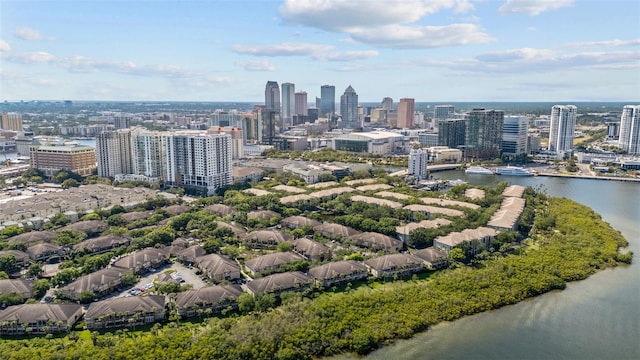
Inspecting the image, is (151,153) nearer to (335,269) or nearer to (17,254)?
(17,254)

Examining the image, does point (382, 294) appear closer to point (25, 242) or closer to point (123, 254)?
point (123, 254)

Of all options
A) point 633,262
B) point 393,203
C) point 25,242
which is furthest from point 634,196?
point 25,242

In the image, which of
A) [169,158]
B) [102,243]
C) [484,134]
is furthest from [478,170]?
[102,243]

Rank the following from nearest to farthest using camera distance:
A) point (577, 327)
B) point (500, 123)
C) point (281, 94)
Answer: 1. point (577, 327)
2. point (500, 123)
3. point (281, 94)

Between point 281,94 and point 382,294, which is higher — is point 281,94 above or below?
above

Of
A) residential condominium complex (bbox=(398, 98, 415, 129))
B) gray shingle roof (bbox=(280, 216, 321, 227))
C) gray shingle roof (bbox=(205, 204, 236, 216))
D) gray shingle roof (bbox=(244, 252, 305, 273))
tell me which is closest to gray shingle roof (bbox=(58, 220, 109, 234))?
gray shingle roof (bbox=(205, 204, 236, 216))

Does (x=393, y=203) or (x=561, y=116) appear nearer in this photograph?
(x=393, y=203)
